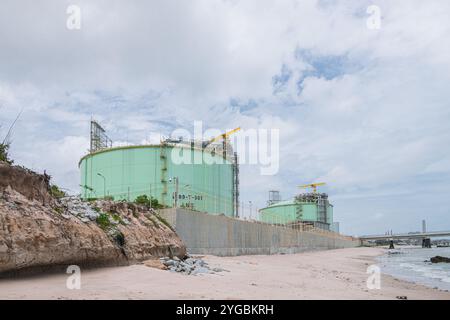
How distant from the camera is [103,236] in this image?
12.9 meters

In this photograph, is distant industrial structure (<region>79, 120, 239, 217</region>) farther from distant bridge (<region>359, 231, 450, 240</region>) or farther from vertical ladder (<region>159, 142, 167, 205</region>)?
distant bridge (<region>359, 231, 450, 240</region>)

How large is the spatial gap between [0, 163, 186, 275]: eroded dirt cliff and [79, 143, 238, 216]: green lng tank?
18925 mm

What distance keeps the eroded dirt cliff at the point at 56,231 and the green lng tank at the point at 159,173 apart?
1893 cm

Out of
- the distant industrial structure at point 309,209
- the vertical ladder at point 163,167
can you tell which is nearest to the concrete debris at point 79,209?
the vertical ladder at point 163,167

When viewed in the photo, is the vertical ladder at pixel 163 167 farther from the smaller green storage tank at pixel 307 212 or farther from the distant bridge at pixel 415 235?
the distant bridge at pixel 415 235

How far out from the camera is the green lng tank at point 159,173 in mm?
36062

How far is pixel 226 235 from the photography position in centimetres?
2972

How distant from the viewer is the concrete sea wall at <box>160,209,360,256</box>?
23406 mm

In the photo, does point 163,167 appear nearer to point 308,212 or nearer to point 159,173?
point 159,173

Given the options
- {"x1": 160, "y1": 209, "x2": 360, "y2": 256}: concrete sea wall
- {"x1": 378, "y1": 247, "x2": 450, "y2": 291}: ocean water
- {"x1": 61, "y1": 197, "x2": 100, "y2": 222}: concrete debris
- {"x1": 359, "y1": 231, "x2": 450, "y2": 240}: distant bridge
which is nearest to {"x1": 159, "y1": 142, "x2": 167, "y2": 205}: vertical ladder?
{"x1": 160, "y1": 209, "x2": 360, "y2": 256}: concrete sea wall
